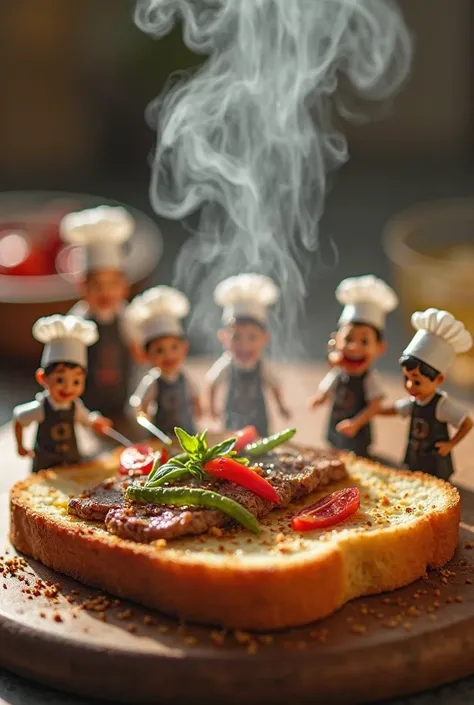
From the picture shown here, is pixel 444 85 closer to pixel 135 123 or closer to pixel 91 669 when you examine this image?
pixel 135 123

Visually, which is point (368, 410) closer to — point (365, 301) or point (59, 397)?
point (365, 301)

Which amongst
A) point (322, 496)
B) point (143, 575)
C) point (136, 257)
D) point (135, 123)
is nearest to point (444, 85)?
point (135, 123)

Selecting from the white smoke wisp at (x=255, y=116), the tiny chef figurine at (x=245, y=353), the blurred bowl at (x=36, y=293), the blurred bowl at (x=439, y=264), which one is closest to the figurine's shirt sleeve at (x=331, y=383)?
the tiny chef figurine at (x=245, y=353)

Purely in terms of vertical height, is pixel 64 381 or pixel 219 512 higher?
pixel 64 381

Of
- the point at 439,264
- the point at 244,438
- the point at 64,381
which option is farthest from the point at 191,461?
the point at 439,264

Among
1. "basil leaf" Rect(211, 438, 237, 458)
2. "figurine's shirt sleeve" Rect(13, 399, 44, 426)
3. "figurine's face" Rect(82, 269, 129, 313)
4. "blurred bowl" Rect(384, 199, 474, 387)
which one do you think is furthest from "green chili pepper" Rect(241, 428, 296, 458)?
"blurred bowl" Rect(384, 199, 474, 387)

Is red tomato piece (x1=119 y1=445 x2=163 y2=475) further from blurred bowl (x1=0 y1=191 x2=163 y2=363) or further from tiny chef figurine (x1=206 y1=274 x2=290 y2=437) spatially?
blurred bowl (x1=0 y1=191 x2=163 y2=363)

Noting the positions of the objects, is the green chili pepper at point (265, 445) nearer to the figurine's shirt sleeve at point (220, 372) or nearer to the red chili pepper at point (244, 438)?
the red chili pepper at point (244, 438)
